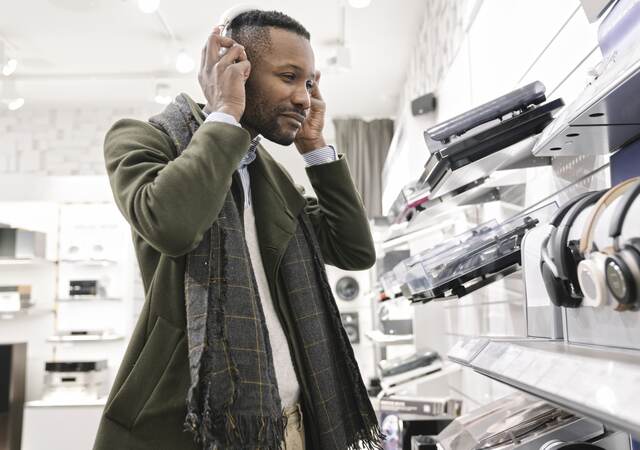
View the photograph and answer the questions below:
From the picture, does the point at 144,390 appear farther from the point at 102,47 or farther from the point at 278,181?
the point at 102,47

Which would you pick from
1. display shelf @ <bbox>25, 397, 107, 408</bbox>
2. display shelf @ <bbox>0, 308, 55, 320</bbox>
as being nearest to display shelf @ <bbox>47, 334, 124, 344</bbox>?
display shelf @ <bbox>0, 308, 55, 320</bbox>

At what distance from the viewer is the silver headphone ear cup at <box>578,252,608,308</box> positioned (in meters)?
0.57

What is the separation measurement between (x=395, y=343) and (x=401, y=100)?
2841 mm

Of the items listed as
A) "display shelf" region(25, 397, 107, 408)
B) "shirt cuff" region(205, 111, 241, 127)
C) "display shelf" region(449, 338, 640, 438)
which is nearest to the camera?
"display shelf" region(449, 338, 640, 438)

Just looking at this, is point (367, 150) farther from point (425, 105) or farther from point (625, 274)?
point (625, 274)

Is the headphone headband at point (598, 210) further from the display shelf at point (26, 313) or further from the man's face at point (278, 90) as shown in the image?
the display shelf at point (26, 313)

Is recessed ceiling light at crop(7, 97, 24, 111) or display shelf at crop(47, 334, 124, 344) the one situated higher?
recessed ceiling light at crop(7, 97, 24, 111)

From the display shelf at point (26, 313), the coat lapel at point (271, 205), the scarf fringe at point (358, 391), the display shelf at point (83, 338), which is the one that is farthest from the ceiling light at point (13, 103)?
the scarf fringe at point (358, 391)

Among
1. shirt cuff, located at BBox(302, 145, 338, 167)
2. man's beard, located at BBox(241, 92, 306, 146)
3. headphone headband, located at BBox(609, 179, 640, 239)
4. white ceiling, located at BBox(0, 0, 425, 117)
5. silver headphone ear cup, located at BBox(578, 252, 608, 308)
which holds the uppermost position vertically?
white ceiling, located at BBox(0, 0, 425, 117)

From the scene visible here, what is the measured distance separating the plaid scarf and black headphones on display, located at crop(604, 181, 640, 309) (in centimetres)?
62

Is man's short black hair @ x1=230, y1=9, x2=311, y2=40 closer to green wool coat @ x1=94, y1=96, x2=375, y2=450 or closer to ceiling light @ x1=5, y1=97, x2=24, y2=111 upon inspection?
green wool coat @ x1=94, y1=96, x2=375, y2=450

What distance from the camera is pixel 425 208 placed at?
1988 millimetres

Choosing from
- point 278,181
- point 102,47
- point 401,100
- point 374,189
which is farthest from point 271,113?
point 374,189

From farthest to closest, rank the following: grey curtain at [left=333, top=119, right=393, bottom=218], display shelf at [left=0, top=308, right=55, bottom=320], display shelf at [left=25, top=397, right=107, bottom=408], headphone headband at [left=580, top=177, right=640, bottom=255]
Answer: grey curtain at [left=333, top=119, right=393, bottom=218], display shelf at [left=0, top=308, right=55, bottom=320], display shelf at [left=25, top=397, right=107, bottom=408], headphone headband at [left=580, top=177, right=640, bottom=255]
